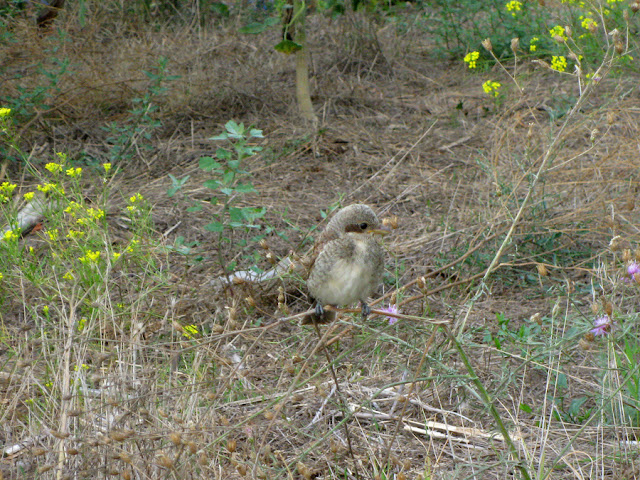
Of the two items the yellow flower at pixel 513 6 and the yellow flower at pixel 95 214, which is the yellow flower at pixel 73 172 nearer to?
the yellow flower at pixel 95 214

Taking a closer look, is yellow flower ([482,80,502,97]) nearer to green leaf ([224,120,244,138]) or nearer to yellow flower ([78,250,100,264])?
green leaf ([224,120,244,138])

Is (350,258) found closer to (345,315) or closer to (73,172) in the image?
(345,315)

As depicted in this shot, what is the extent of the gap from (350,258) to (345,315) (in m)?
0.44

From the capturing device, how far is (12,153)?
5.80 meters

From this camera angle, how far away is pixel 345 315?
326 cm

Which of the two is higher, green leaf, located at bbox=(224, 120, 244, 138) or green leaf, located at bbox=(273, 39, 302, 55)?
green leaf, located at bbox=(224, 120, 244, 138)

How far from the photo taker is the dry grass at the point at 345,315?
101 inches

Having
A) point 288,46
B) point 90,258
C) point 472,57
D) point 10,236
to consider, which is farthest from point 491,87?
point 10,236

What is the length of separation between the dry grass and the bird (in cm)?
18

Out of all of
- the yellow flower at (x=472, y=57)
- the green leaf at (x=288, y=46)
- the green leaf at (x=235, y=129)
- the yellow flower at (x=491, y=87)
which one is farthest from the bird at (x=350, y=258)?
the yellow flower at (x=472, y=57)

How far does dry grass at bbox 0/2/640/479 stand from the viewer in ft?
8.44

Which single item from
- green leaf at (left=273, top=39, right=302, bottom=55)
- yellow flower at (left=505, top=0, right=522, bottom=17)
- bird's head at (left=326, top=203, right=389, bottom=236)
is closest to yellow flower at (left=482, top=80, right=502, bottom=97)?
yellow flower at (left=505, top=0, right=522, bottom=17)

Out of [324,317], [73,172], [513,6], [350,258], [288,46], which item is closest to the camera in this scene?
[350,258]

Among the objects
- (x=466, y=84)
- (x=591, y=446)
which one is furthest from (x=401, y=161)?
(x=591, y=446)
